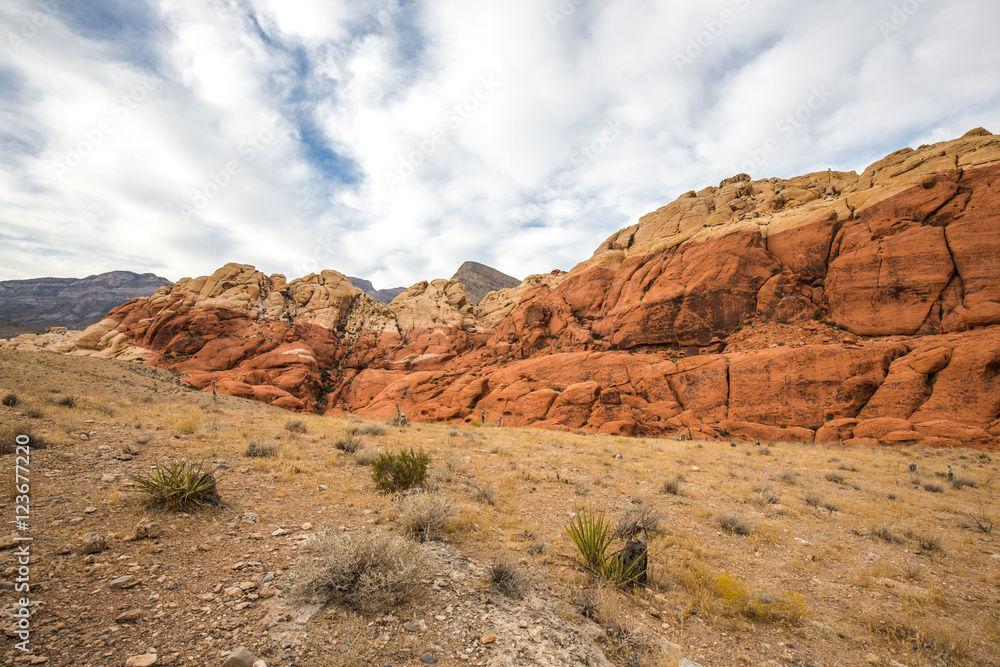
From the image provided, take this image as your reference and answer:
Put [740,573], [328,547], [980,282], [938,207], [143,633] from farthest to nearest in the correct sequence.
→ [938,207], [980,282], [740,573], [328,547], [143,633]

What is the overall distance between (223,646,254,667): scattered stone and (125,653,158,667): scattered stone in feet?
1.49

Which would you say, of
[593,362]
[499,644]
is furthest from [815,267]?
[499,644]

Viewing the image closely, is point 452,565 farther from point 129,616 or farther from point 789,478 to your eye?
point 789,478

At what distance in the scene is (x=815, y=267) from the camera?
26734mm

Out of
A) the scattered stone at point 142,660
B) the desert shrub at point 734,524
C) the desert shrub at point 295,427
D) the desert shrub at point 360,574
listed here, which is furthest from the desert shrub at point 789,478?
the desert shrub at point 295,427

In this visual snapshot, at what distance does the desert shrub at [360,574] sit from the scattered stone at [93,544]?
1893 mm

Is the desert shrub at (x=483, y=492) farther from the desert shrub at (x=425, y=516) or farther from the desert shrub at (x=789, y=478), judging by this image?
the desert shrub at (x=789, y=478)

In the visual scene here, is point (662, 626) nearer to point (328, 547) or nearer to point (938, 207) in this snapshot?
point (328, 547)

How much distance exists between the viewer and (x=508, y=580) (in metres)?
3.96

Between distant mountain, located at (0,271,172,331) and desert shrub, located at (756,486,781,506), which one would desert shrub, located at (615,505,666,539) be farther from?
distant mountain, located at (0,271,172,331)

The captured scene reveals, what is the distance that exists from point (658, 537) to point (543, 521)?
6.34 ft

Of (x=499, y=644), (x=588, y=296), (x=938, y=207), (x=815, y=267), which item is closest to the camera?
(x=499, y=644)

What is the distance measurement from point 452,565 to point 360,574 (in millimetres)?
1211

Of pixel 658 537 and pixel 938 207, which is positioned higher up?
pixel 938 207
